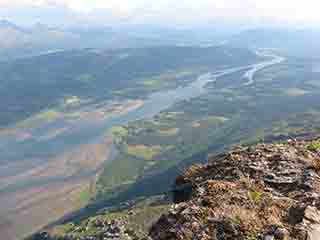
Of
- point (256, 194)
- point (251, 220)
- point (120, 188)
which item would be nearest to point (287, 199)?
point (256, 194)

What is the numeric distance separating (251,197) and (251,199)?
181 mm

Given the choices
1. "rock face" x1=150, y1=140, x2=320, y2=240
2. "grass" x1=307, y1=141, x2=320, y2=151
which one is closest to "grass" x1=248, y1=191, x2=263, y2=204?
"rock face" x1=150, y1=140, x2=320, y2=240

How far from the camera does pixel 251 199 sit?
655 inches

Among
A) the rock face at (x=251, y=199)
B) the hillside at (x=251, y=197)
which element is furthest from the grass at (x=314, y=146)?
the rock face at (x=251, y=199)

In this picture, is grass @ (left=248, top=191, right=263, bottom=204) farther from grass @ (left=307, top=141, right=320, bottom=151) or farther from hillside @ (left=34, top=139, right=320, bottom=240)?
grass @ (left=307, top=141, right=320, bottom=151)

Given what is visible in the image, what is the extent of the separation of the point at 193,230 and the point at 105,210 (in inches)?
5198

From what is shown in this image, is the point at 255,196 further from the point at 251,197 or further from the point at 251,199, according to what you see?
the point at 251,199

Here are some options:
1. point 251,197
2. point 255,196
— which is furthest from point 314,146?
point 251,197

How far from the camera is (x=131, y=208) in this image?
443 feet

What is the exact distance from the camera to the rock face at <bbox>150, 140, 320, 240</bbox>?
14434 mm

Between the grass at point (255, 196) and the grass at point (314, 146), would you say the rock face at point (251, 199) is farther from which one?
the grass at point (314, 146)

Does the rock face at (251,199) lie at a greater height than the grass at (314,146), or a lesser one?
greater

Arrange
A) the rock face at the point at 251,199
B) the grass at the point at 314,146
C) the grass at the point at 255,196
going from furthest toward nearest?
the grass at the point at 314,146 < the grass at the point at 255,196 < the rock face at the point at 251,199

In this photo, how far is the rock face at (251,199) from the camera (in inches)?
568
